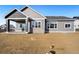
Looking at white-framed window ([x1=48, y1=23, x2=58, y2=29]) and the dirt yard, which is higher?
white-framed window ([x1=48, y1=23, x2=58, y2=29])

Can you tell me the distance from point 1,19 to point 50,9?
71cm

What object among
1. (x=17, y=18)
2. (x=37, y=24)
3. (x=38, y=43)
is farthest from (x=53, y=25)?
(x=17, y=18)

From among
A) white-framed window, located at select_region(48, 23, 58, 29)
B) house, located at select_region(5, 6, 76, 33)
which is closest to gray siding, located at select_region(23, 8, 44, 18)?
house, located at select_region(5, 6, 76, 33)

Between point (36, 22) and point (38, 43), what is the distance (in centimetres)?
30

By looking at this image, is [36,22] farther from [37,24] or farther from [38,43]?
[38,43]

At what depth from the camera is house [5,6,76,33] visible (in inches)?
432

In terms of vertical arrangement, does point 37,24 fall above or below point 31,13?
below

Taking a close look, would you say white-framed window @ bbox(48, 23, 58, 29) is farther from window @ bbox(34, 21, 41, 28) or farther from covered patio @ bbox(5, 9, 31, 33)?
covered patio @ bbox(5, 9, 31, 33)

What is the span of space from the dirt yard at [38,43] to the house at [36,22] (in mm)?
83

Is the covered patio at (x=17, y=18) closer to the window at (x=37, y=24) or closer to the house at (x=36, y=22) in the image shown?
the house at (x=36, y=22)

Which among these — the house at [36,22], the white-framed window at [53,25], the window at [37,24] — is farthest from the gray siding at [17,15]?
the white-framed window at [53,25]

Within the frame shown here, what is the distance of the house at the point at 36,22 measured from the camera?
11.0m

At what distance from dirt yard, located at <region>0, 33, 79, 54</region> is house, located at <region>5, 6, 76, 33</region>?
0.27 feet

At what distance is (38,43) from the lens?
434 inches
